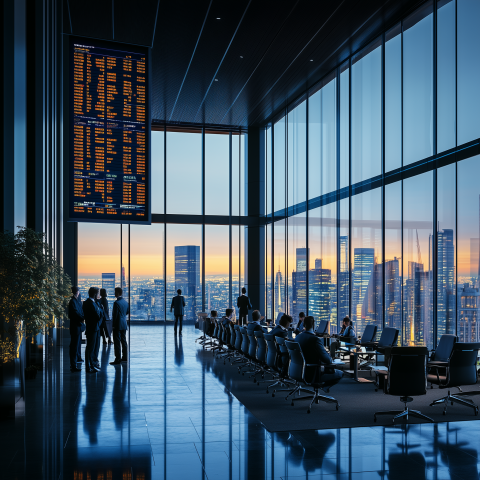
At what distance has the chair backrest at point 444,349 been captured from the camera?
805 cm

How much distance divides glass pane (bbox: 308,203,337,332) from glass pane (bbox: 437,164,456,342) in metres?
4.25

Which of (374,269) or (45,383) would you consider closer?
(45,383)

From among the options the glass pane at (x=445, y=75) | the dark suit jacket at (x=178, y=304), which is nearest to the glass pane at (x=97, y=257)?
the dark suit jacket at (x=178, y=304)

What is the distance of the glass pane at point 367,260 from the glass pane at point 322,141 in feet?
5.77

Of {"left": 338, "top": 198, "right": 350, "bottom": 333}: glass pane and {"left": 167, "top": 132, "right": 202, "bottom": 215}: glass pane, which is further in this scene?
{"left": 167, "top": 132, "right": 202, "bottom": 215}: glass pane

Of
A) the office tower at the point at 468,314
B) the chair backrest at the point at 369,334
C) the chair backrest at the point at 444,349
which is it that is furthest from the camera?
the chair backrest at the point at 369,334

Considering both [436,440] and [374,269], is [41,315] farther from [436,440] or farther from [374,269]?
[374,269]

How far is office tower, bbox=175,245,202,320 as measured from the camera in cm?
2034

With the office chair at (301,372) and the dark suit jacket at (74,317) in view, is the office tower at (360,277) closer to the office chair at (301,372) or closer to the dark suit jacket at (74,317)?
the office chair at (301,372)

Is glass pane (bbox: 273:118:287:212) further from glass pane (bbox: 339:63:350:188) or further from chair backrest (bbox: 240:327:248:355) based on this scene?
chair backrest (bbox: 240:327:248:355)

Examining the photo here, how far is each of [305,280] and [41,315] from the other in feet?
36.7

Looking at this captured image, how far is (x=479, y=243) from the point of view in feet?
29.6

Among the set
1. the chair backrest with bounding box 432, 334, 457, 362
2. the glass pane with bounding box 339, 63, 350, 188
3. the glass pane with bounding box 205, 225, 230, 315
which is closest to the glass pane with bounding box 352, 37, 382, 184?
the glass pane with bounding box 339, 63, 350, 188

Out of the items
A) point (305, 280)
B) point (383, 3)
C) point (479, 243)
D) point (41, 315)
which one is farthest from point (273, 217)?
point (41, 315)
